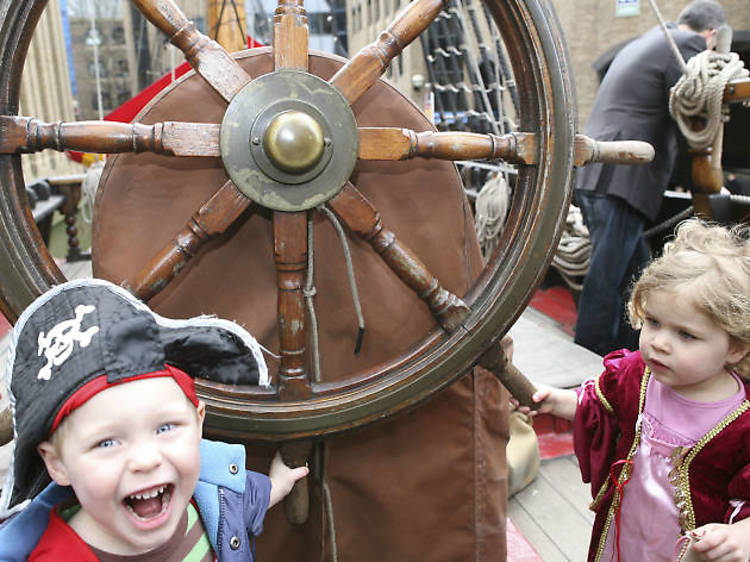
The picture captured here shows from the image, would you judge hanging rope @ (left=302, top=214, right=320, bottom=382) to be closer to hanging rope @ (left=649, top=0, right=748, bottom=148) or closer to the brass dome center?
the brass dome center

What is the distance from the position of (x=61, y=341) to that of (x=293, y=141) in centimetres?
31

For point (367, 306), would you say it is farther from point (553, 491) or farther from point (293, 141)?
point (553, 491)

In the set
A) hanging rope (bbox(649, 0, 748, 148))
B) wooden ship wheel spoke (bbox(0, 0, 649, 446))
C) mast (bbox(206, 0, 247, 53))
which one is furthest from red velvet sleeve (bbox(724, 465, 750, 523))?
hanging rope (bbox(649, 0, 748, 148))

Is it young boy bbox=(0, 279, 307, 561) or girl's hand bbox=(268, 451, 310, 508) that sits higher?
young boy bbox=(0, 279, 307, 561)

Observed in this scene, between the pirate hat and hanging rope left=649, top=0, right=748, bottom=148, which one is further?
hanging rope left=649, top=0, right=748, bottom=148

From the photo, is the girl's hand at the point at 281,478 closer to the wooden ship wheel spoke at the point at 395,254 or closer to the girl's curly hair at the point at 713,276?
the wooden ship wheel spoke at the point at 395,254

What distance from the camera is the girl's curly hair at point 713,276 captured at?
872 millimetres

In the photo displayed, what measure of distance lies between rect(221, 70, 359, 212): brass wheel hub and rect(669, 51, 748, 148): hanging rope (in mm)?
1615

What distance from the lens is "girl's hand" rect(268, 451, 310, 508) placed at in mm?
845

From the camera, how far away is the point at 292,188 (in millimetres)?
752

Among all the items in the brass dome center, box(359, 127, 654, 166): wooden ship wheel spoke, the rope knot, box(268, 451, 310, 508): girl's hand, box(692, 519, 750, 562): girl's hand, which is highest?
the brass dome center

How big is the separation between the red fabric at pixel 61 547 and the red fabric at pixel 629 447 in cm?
75

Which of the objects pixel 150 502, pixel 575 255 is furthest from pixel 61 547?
pixel 575 255

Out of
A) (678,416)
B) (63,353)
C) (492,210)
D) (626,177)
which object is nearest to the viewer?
(63,353)
